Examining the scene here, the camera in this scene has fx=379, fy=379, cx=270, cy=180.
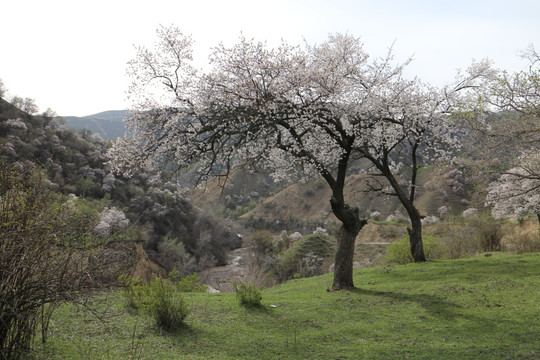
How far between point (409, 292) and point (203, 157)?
6.47m

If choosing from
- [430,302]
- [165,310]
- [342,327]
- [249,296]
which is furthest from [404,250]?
[165,310]

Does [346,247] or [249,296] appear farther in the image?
[346,247]

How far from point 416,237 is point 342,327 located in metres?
9.17

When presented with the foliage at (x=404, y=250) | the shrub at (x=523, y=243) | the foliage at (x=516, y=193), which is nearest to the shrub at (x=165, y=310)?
the foliage at (x=516, y=193)

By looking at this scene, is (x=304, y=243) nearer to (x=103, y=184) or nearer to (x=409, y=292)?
(x=409, y=292)

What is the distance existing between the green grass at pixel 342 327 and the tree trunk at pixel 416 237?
13.5 feet

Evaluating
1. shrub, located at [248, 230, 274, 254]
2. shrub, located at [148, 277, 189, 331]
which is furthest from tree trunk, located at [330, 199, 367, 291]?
shrub, located at [248, 230, 274, 254]

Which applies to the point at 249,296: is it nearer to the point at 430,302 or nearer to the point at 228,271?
the point at 430,302

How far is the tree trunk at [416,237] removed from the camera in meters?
14.9

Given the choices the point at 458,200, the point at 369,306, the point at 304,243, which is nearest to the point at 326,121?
the point at 369,306

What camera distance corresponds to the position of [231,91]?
9.20 m

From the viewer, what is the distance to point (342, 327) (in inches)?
277

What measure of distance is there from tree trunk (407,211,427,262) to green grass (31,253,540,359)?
4.12 m

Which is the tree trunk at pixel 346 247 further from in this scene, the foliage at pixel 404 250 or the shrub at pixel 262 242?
the shrub at pixel 262 242
